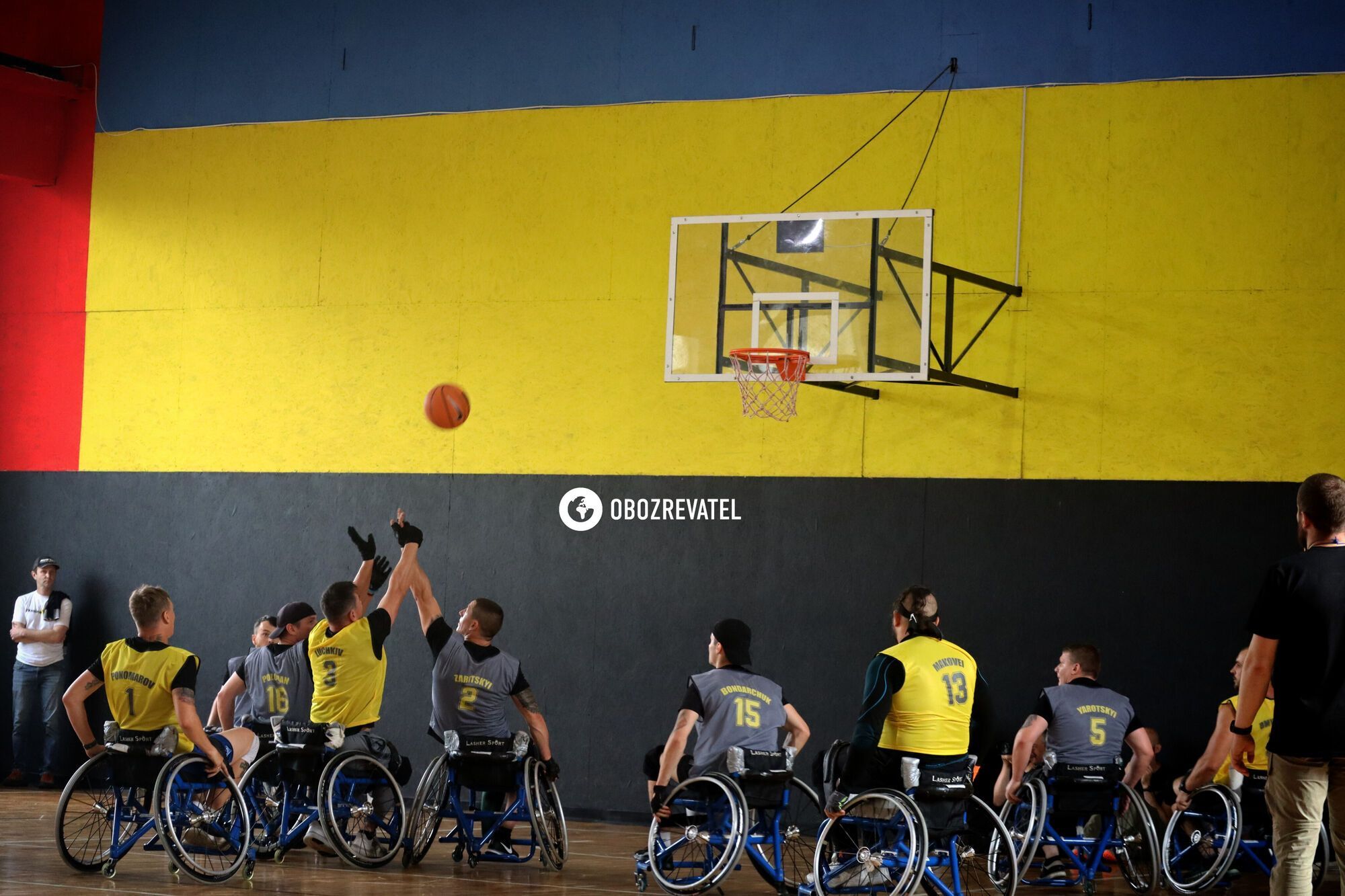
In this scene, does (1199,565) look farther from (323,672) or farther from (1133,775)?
(323,672)

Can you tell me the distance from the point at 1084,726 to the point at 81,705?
4655mm

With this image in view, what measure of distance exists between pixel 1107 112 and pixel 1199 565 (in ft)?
9.25

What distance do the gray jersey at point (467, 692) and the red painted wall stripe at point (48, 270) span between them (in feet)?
16.7

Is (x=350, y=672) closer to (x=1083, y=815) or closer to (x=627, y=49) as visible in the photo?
(x=1083, y=815)

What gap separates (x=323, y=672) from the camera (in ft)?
24.9

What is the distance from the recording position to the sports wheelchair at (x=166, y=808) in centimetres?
684

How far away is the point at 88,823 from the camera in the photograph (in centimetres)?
888

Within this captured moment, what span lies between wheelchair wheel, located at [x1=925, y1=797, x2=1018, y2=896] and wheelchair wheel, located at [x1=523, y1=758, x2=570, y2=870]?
1836mm

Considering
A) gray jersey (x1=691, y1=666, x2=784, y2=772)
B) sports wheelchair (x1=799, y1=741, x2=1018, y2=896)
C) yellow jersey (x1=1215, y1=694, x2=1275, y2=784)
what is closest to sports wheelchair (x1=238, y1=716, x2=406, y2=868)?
gray jersey (x1=691, y1=666, x2=784, y2=772)

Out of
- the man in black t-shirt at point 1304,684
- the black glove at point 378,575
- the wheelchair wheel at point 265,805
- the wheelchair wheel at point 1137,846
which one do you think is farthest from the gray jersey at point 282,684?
the man in black t-shirt at point 1304,684

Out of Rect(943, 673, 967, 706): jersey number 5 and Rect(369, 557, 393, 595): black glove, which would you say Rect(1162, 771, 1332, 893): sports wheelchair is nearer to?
Rect(943, 673, 967, 706): jersey number 5

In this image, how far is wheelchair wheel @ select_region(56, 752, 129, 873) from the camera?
7.07 meters

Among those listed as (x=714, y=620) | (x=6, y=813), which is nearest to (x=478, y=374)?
(x=714, y=620)

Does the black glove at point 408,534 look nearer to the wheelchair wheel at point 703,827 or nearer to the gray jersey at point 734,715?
the gray jersey at point 734,715
